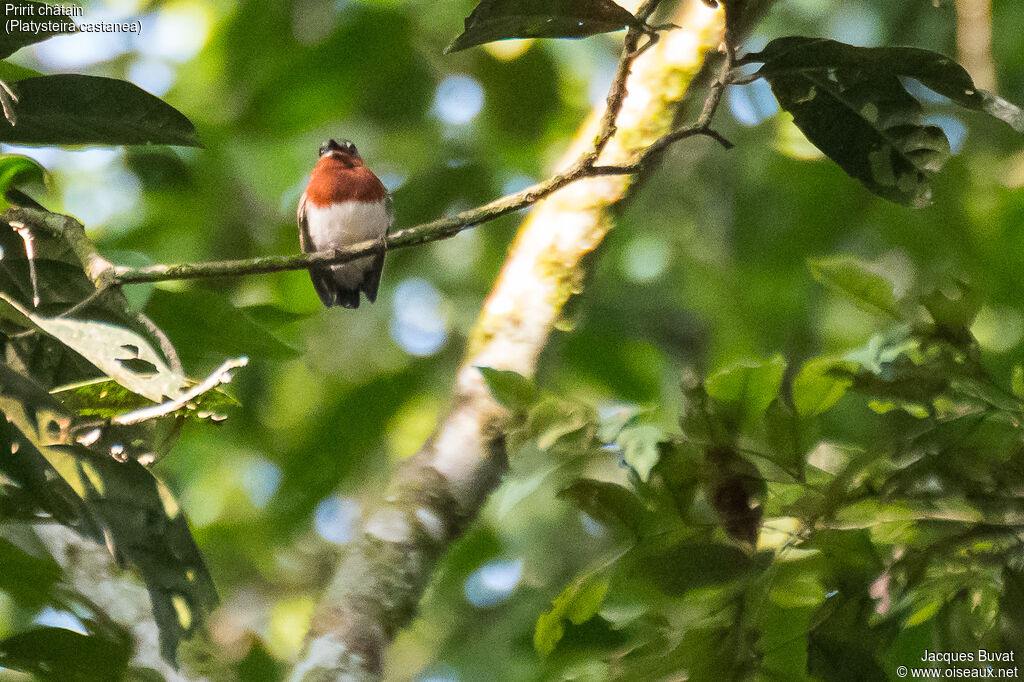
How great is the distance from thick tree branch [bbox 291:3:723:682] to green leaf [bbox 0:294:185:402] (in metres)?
0.58

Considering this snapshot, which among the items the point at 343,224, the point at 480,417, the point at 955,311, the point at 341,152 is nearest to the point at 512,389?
the point at 480,417

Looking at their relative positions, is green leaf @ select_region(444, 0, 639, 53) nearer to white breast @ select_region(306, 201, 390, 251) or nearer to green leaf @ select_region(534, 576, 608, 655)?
green leaf @ select_region(534, 576, 608, 655)

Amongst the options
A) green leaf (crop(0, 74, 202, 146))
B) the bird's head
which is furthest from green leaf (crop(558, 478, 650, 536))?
the bird's head

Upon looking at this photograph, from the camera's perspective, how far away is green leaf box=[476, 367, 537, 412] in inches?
43.6

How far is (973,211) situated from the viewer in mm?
2102

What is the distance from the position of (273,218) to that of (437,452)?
187cm

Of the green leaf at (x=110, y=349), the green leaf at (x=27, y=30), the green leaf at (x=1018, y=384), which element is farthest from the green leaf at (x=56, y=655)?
the green leaf at (x=1018, y=384)

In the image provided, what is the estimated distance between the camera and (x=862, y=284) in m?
1.11

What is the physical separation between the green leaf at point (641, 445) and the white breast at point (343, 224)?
71.8 inches

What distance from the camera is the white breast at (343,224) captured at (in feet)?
8.90

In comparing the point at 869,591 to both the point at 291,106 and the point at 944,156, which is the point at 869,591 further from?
the point at 291,106

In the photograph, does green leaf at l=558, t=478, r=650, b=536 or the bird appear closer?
green leaf at l=558, t=478, r=650, b=536

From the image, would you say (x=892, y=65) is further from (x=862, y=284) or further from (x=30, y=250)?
(x=30, y=250)

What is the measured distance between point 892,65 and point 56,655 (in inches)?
45.3
